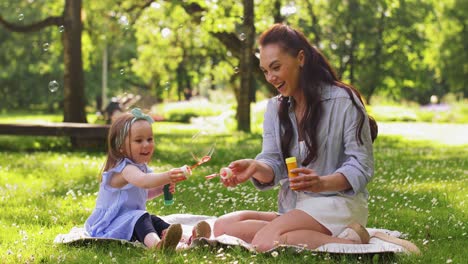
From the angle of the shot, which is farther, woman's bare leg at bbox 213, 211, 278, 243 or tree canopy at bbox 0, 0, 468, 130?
tree canopy at bbox 0, 0, 468, 130

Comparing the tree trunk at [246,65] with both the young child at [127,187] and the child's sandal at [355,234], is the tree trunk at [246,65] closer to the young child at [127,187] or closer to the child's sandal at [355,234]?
the young child at [127,187]

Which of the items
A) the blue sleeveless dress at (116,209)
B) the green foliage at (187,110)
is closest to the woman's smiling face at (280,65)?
the blue sleeveless dress at (116,209)

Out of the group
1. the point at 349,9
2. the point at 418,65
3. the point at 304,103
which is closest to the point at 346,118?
the point at 304,103

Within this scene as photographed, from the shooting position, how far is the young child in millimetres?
5605

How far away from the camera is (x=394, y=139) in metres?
20.3

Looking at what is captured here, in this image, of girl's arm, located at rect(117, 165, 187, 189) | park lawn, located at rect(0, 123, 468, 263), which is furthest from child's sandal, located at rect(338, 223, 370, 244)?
girl's arm, located at rect(117, 165, 187, 189)

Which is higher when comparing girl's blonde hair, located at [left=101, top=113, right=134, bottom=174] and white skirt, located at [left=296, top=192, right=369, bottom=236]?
girl's blonde hair, located at [left=101, top=113, right=134, bottom=174]

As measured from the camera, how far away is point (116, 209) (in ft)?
18.8

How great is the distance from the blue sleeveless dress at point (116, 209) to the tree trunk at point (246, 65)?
679cm

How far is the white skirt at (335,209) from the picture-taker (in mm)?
5059

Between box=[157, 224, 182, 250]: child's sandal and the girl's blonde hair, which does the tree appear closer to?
the girl's blonde hair

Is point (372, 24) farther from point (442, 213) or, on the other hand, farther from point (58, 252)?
point (58, 252)

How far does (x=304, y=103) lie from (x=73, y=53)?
1185 centimetres

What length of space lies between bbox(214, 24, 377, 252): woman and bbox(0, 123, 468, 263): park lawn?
30 cm
